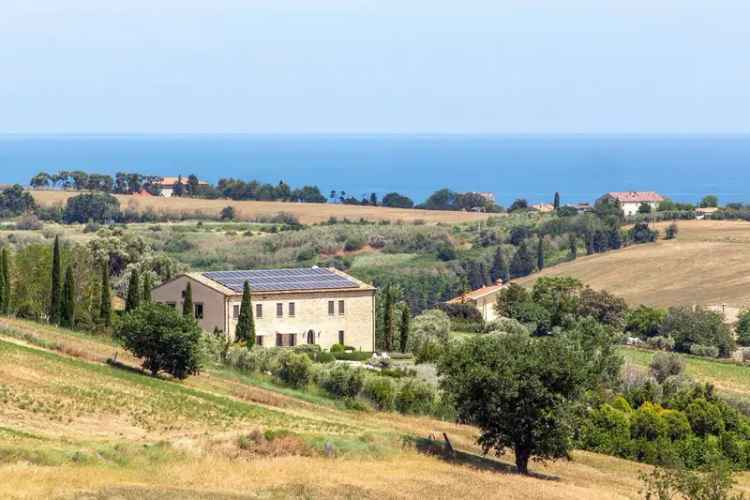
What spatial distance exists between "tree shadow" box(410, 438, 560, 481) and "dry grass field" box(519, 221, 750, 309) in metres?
64.3

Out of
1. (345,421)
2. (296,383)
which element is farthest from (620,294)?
(345,421)

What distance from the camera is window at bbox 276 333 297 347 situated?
68125 millimetres

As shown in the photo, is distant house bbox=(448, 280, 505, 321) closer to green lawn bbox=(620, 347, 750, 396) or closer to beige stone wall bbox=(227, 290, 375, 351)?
green lawn bbox=(620, 347, 750, 396)

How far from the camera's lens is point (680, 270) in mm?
117625

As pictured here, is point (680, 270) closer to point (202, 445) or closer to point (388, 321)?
point (388, 321)

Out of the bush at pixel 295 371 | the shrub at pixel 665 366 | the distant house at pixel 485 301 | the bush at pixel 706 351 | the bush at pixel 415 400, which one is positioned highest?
the bush at pixel 295 371

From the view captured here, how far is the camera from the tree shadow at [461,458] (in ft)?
129

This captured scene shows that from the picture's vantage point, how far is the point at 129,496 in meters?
27.2

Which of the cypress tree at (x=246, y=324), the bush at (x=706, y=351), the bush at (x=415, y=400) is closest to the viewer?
the bush at (x=415, y=400)

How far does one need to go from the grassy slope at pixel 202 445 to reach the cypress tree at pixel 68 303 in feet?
25.6

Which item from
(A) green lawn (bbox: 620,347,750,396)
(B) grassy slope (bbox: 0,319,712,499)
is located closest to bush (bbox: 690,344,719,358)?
(A) green lawn (bbox: 620,347,750,396)

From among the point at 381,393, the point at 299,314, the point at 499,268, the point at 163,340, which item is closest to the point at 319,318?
the point at 299,314

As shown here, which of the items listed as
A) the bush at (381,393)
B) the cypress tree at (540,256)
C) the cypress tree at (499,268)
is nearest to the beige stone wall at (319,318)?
the bush at (381,393)

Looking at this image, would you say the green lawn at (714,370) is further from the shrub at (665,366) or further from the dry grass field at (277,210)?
the dry grass field at (277,210)
